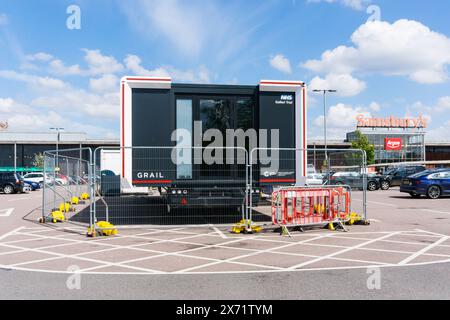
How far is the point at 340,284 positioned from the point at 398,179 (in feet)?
91.0

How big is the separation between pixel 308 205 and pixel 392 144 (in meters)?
80.1

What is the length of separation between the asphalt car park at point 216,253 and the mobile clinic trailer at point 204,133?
1202 mm

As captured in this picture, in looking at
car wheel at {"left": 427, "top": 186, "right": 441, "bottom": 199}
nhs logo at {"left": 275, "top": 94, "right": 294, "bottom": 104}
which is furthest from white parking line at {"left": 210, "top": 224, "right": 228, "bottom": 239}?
car wheel at {"left": 427, "top": 186, "right": 441, "bottom": 199}

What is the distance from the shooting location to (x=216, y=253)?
7.46 meters

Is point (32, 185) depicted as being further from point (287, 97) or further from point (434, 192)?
point (434, 192)

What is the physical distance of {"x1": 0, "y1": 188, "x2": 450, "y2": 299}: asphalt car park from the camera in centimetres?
598

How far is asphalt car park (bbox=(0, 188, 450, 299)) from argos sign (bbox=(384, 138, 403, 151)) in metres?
76.9

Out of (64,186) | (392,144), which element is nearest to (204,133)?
(64,186)

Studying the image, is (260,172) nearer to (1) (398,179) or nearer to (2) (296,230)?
(2) (296,230)

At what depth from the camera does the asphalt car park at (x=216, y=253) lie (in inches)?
235

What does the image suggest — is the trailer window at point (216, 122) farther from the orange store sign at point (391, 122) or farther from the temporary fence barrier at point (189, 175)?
the orange store sign at point (391, 122)

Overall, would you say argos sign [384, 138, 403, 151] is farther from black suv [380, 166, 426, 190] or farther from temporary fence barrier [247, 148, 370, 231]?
temporary fence barrier [247, 148, 370, 231]
